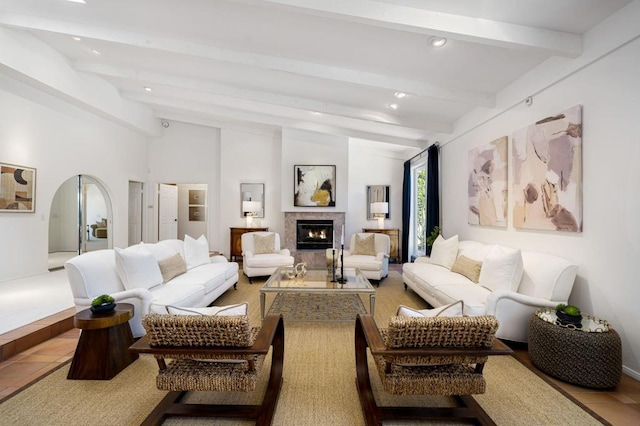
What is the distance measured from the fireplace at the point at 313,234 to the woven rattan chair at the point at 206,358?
5103 millimetres

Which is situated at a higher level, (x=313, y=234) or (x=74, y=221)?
(x=74, y=221)

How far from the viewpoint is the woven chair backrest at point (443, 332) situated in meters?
1.56

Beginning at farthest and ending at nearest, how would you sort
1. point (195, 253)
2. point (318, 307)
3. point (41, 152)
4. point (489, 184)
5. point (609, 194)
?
point (41, 152), point (195, 253), point (489, 184), point (318, 307), point (609, 194)

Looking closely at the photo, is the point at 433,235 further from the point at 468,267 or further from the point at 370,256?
the point at 468,267

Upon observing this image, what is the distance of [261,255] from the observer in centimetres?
556

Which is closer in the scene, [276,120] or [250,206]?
[276,120]

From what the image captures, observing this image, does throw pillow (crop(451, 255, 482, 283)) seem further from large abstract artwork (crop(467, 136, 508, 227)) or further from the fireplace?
the fireplace

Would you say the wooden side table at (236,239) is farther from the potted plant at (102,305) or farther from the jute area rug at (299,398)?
the potted plant at (102,305)

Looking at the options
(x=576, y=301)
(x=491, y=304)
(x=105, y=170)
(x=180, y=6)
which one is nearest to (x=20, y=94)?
(x=105, y=170)

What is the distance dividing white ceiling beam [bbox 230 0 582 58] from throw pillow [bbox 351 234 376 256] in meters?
3.69

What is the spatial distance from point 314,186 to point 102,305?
201 inches

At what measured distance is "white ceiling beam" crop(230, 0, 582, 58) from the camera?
2.43 m

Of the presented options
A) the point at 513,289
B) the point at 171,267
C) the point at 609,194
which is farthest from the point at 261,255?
the point at 609,194

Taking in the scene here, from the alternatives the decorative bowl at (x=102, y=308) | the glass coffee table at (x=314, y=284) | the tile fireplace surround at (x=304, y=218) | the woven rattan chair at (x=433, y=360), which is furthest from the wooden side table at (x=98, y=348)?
the tile fireplace surround at (x=304, y=218)
